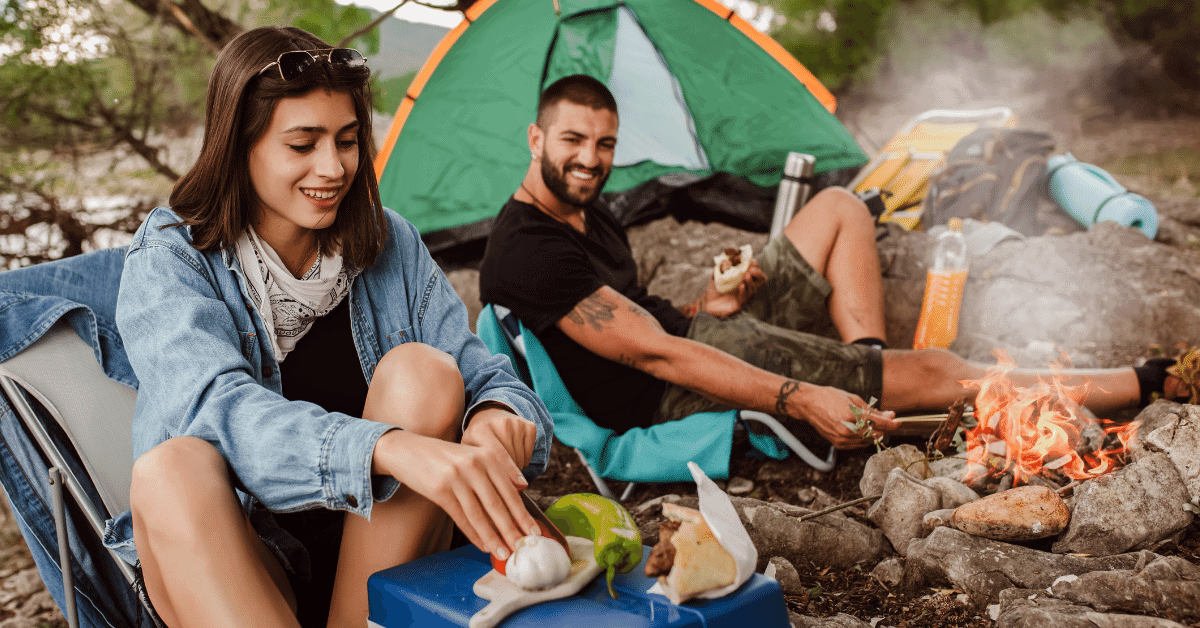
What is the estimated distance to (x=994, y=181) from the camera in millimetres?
4207

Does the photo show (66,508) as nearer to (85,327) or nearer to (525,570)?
(85,327)

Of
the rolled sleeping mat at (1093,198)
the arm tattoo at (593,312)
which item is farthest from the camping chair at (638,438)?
the rolled sleeping mat at (1093,198)

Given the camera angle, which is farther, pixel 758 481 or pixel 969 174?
pixel 969 174

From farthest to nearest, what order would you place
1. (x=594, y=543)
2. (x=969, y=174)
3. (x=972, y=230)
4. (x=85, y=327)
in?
(x=969, y=174) < (x=972, y=230) < (x=85, y=327) < (x=594, y=543)

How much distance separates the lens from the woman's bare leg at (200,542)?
1.17 metres

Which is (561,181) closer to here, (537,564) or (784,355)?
(784,355)

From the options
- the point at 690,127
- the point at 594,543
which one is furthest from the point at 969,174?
the point at 594,543

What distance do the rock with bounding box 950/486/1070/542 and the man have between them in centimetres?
46

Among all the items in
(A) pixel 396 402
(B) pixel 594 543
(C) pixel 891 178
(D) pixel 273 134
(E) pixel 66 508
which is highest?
(C) pixel 891 178

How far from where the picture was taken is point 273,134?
145 centimetres

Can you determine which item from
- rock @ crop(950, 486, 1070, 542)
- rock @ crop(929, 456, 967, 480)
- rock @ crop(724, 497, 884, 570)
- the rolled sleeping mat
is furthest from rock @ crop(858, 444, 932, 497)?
the rolled sleeping mat

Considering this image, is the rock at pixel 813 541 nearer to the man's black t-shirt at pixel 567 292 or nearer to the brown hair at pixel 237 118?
the man's black t-shirt at pixel 567 292

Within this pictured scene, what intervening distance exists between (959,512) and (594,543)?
102 cm

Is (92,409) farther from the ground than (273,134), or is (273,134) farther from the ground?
(273,134)
